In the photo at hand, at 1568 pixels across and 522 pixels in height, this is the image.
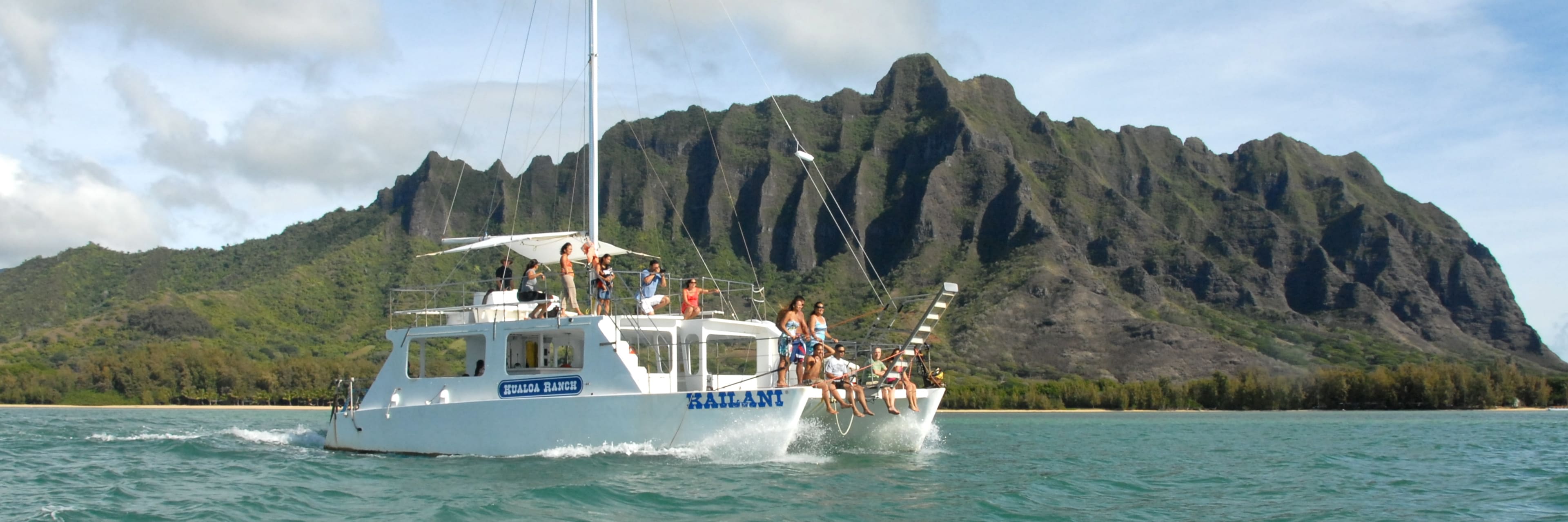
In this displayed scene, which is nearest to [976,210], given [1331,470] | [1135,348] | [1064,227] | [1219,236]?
[1064,227]

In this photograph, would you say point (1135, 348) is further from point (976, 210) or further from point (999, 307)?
point (976, 210)

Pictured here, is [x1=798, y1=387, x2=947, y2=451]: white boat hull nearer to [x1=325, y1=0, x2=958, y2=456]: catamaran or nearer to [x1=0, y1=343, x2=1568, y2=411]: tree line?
[x1=325, y1=0, x2=958, y2=456]: catamaran

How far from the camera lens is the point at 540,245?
21.2 metres

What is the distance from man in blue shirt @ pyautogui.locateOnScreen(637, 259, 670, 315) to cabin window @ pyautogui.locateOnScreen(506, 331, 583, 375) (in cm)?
116

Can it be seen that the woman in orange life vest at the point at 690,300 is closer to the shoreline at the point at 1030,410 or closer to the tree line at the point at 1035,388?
the shoreline at the point at 1030,410

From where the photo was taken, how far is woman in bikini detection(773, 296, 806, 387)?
706 inches

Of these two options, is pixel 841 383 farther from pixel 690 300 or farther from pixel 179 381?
pixel 179 381

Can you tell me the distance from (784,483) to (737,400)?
196 centimetres

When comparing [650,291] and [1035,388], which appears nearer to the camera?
[650,291]

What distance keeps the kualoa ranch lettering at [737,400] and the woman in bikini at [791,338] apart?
88 centimetres

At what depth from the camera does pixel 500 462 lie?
690 inches

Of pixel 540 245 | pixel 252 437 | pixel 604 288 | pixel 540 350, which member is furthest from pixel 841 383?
pixel 252 437

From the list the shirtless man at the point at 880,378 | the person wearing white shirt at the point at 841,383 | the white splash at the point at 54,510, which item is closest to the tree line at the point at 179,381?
the shirtless man at the point at 880,378

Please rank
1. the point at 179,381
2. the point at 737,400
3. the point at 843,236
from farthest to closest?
the point at 179,381
the point at 843,236
the point at 737,400
